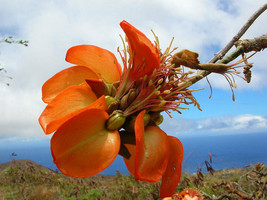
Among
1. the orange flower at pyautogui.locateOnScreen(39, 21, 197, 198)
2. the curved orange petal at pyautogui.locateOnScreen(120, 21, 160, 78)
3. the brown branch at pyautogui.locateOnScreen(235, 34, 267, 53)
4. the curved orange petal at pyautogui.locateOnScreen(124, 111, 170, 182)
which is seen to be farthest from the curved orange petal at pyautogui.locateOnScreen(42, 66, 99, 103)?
the brown branch at pyautogui.locateOnScreen(235, 34, 267, 53)

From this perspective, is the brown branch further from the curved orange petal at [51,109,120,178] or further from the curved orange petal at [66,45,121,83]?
the curved orange petal at [51,109,120,178]

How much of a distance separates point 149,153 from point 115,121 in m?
0.12

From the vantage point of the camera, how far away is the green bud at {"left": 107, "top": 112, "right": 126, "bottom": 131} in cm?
69

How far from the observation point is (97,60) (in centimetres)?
83

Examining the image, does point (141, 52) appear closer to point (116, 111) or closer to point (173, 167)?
point (116, 111)

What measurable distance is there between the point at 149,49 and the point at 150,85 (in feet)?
0.33

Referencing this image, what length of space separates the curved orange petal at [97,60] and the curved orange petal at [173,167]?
0.27 meters

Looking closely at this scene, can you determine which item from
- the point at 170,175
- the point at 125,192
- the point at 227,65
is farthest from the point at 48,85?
the point at 125,192

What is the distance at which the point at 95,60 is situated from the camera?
2.73 ft

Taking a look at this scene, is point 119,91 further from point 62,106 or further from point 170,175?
point 170,175

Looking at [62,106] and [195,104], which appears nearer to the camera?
[62,106]

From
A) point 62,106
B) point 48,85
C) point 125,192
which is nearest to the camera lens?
point 62,106

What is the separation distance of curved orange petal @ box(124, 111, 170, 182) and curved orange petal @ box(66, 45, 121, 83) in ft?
0.72

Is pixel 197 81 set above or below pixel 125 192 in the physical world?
above
